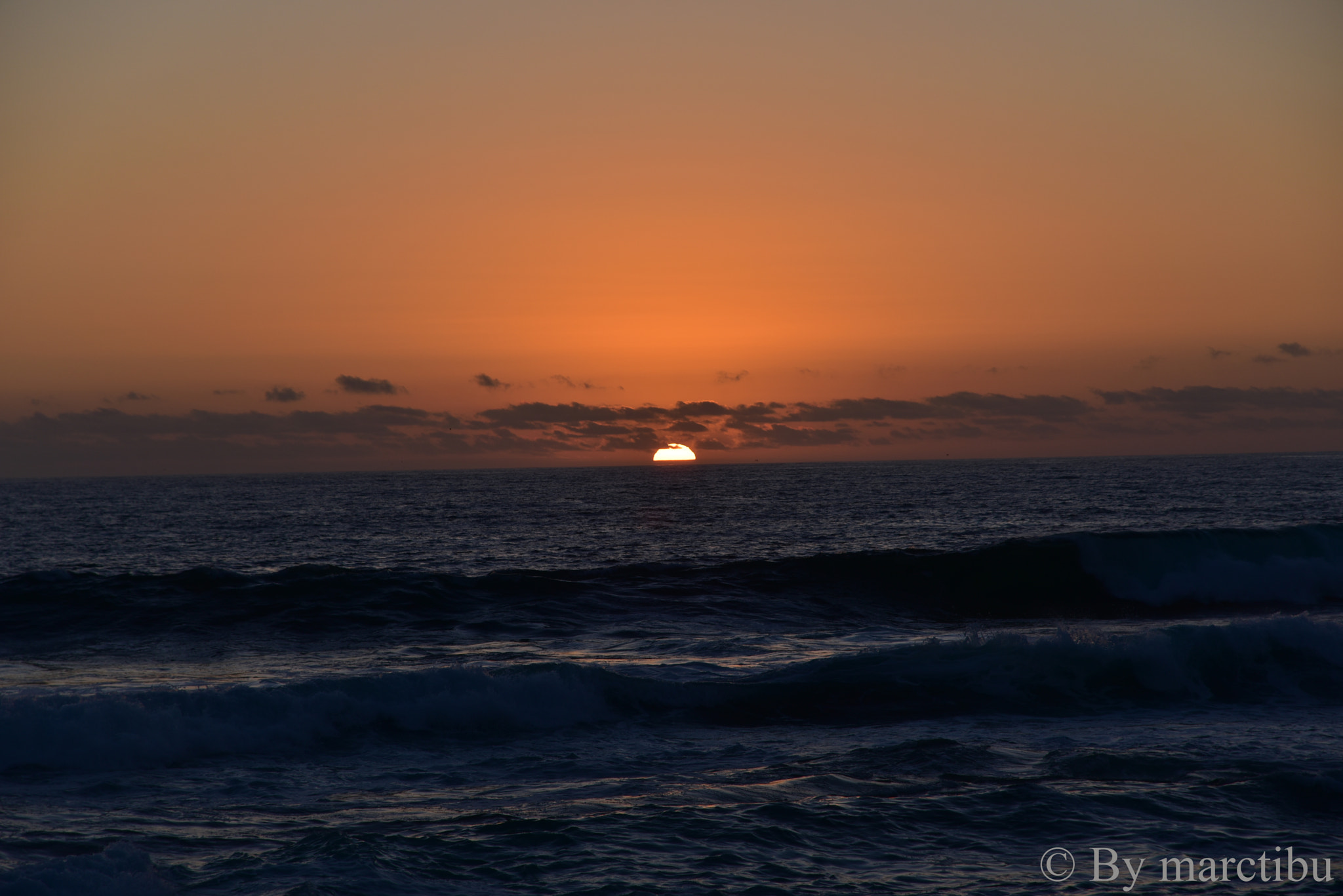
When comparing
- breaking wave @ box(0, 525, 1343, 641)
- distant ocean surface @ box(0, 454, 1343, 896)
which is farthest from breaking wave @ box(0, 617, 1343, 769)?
breaking wave @ box(0, 525, 1343, 641)

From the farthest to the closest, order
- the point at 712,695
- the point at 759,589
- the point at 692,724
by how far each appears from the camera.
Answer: the point at 759,589 → the point at 712,695 → the point at 692,724

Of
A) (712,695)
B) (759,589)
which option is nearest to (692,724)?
(712,695)

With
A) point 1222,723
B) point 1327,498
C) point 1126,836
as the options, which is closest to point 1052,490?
point 1327,498

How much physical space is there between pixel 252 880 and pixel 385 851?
1166 millimetres

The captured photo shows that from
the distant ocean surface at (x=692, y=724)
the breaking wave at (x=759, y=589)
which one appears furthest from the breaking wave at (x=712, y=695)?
the breaking wave at (x=759, y=589)

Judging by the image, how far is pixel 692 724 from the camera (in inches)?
542

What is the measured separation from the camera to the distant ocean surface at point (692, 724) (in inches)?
337

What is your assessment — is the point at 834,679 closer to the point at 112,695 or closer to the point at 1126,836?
the point at 1126,836

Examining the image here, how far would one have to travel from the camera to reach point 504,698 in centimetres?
1437

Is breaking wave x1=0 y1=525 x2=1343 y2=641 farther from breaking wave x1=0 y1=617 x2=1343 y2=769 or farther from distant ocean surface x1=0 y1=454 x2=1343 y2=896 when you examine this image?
breaking wave x1=0 y1=617 x2=1343 y2=769

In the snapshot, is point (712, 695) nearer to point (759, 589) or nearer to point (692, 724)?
point (692, 724)

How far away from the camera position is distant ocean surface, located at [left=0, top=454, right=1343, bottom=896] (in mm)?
8570

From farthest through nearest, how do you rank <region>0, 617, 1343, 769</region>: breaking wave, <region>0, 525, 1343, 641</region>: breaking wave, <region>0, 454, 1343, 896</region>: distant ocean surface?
<region>0, 525, 1343, 641</region>: breaking wave
<region>0, 617, 1343, 769</region>: breaking wave
<region>0, 454, 1343, 896</region>: distant ocean surface

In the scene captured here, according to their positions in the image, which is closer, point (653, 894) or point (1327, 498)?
point (653, 894)
